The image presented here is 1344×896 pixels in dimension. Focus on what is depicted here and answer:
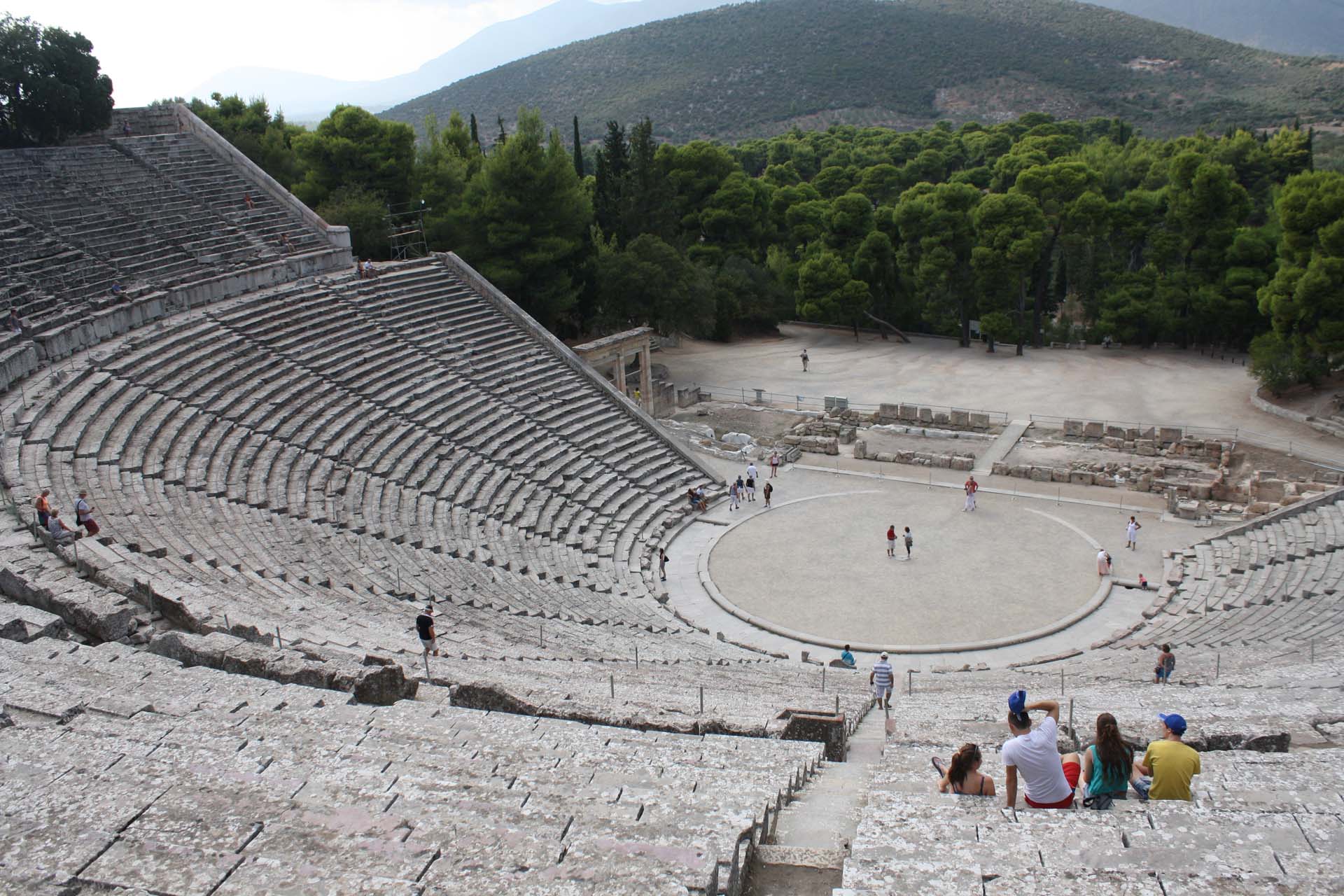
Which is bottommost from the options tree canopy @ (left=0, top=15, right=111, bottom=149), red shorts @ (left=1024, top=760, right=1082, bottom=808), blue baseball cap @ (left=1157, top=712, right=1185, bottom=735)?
red shorts @ (left=1024, top=760, right=1082, bottom=808)

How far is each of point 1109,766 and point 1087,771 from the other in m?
0.19

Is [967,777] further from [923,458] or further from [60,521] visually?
[923,458]

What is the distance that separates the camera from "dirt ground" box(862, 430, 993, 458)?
29516 mm

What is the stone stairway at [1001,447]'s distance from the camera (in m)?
27.9

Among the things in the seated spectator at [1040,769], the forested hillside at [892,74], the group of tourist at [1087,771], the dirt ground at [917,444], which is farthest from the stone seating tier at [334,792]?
the forested hillside at [892,74]

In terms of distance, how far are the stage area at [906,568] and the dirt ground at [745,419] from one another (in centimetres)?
657

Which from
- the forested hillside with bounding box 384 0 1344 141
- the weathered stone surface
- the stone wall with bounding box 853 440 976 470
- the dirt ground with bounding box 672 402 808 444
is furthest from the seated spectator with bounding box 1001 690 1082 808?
the forested hillside with bounding box 384 0 1344 141

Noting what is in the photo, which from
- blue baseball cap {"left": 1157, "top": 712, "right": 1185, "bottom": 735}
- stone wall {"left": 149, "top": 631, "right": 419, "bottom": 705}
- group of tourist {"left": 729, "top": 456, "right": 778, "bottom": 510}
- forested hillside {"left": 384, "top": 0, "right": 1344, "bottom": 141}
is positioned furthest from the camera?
forested hillside {"left": 384, "top": 0, "right": 1344, "bottom": 141}

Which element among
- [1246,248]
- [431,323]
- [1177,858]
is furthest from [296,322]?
[1246,248]

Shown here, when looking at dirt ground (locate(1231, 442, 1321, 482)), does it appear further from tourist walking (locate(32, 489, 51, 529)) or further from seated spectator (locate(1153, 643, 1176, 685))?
tourist walking (locate(32, 489, 51, 529))

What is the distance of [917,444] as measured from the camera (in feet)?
100

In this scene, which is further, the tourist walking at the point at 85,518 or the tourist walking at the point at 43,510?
the tourist walking at the point at 85,518

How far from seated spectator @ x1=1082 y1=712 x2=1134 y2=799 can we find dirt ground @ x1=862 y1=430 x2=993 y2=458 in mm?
22698

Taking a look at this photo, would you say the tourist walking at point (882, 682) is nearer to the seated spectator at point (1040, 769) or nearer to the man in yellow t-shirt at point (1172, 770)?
the seated spectator at point (1040, 769)
